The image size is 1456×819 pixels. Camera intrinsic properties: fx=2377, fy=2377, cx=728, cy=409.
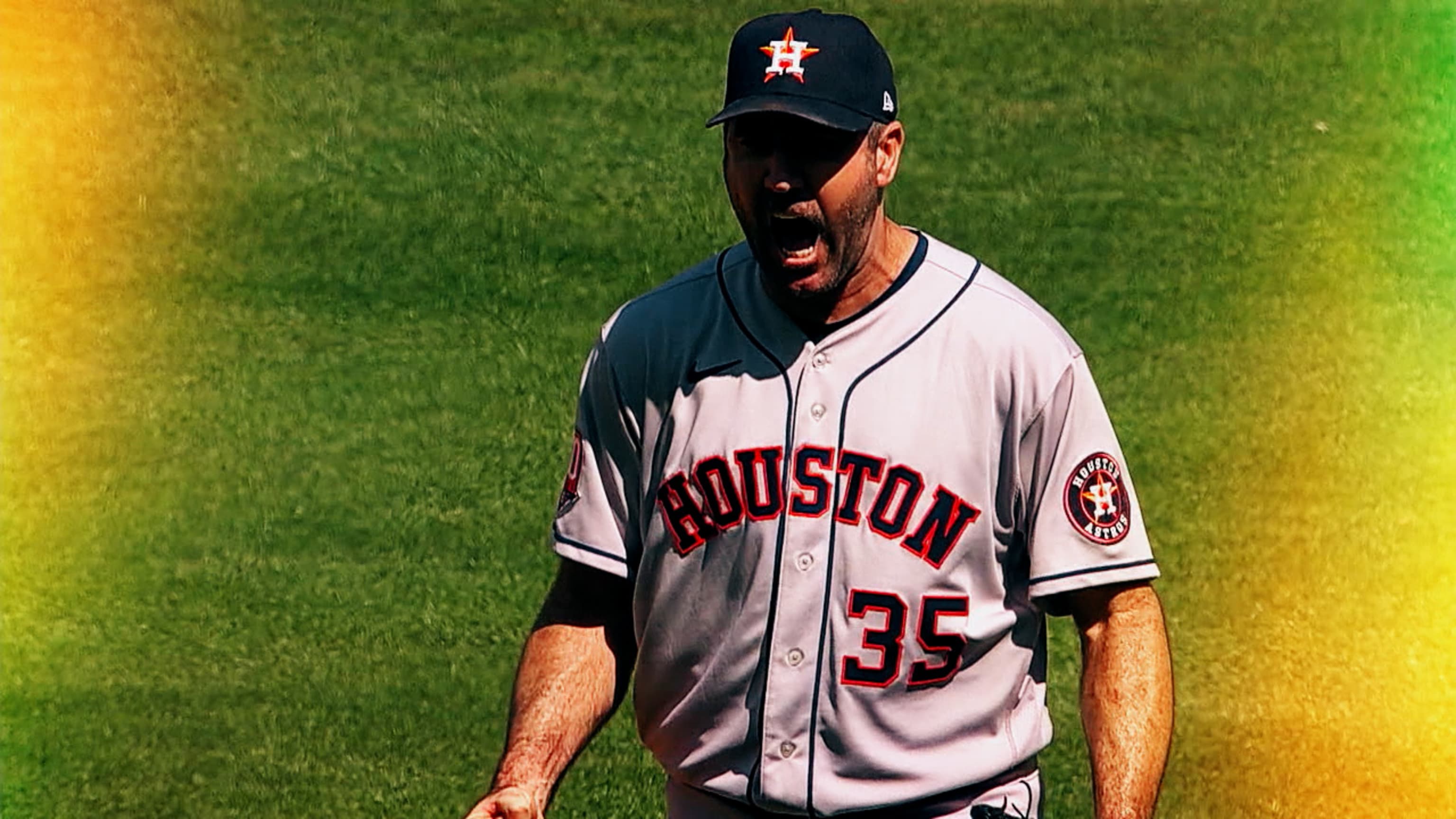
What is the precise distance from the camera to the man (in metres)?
3.54

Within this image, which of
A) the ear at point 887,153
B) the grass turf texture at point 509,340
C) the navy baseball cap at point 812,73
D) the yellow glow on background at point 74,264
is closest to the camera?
the navy baseball cap at point 812,73

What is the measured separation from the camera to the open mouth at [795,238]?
352 cm

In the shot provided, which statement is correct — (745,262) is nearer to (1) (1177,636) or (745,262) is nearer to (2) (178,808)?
(2) (178,808)

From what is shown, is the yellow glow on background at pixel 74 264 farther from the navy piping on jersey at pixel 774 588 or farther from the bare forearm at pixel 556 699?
the navy piping on jersey at pixel 774 588

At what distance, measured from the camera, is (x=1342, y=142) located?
9.90 metres

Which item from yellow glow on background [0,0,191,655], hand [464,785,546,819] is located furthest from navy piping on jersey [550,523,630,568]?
yellow glow on background [0,0,191,655]

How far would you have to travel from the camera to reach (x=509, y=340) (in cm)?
871

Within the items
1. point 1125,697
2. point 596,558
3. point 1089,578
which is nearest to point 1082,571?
point 1089,578

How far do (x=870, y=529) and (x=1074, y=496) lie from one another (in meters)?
0.31

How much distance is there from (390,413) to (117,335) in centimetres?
132

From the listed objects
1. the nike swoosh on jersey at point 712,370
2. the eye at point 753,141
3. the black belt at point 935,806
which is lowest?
the black belt at point 935,806

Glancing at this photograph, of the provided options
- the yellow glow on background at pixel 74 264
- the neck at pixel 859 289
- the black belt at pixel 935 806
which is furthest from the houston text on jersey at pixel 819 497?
the yellow glow on background at pixel 74 264

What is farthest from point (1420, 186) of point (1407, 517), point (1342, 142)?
point (1407, 517)

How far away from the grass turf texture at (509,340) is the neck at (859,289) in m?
2.94
